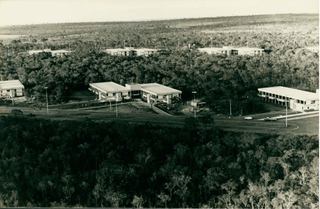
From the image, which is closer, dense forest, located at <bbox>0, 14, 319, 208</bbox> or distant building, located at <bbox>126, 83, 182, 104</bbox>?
dense forest, located at <bbox>0, 14, 319, 208</bbox>

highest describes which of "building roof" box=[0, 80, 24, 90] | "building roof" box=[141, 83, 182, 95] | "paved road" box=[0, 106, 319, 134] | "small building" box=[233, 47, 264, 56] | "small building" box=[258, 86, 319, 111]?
"small building" box=[233, 47, 264, 56]

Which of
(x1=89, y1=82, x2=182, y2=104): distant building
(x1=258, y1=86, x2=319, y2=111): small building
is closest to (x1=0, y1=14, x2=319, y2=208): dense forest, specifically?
(x1=258, y1=86, x2=319, y2=111): small building

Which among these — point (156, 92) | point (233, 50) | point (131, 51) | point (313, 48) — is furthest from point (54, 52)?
point (313, 48)

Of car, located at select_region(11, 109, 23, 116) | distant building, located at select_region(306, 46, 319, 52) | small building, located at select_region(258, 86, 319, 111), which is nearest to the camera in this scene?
small building, located at select_region(258, 86, 319, 111)

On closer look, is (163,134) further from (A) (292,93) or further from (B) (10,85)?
(B) (10,85)

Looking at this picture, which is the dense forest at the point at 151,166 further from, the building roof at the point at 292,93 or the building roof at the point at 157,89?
the building roof at the point at 292,93

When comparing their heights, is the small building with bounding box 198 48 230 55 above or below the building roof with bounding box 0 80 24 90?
above

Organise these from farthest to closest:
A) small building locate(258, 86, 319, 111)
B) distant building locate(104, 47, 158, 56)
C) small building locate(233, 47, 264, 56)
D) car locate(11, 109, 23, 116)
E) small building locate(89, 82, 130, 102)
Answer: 1. small building locate(233, 47, 264, 56)
2. distant building locate(104, 47, 158, 56)
3. small building locate(89, 82, 130, 102)
4. car locate(11, 109, 23, 116)
5. small building locate(258, 86, 319, 111)

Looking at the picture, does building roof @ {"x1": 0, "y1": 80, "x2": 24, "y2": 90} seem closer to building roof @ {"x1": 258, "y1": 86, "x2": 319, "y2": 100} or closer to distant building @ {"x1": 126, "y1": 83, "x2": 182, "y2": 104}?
distant building @ {"x1": 126, "y1": 83, "x2": 182, "y2": 104}
